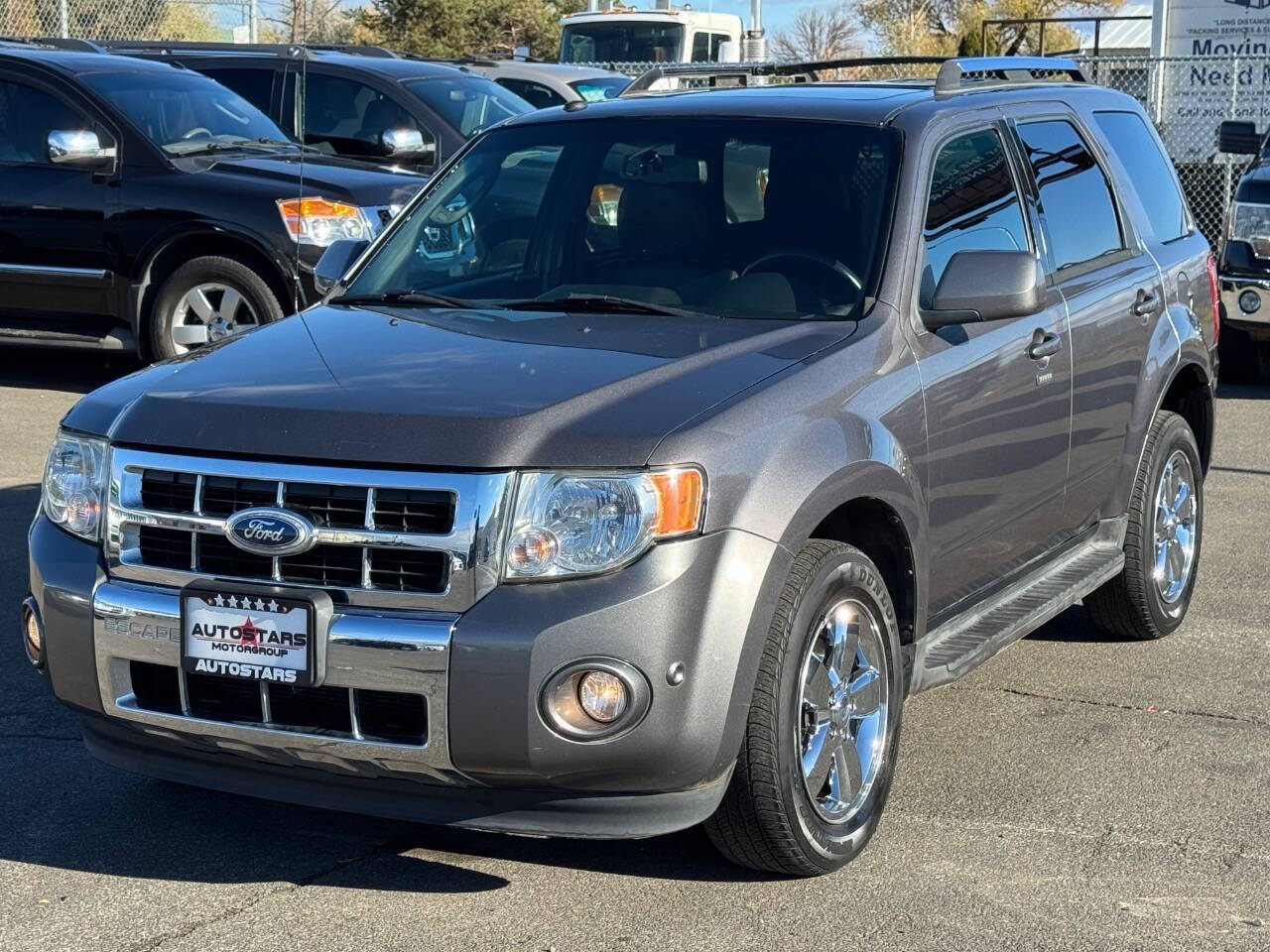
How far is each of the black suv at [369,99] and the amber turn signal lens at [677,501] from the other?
9581 millimetres

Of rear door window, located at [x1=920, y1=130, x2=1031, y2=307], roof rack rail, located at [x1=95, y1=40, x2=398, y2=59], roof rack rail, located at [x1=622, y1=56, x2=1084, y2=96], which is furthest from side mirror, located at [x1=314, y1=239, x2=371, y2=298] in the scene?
roof rack rail, located at [x1=95, y1=40, x2=398, y2=59]

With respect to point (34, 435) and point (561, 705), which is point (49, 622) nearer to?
point (561, 705)

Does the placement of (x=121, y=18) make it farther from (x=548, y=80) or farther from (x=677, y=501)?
(x=677, y=501)

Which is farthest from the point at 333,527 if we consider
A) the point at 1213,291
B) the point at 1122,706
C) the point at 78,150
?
the point at 78,150

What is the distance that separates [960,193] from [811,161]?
0.45 m

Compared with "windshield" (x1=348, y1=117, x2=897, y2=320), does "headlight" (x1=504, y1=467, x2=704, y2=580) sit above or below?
below

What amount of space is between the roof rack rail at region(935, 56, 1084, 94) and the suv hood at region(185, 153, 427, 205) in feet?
17.0

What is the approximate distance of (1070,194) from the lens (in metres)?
5.84

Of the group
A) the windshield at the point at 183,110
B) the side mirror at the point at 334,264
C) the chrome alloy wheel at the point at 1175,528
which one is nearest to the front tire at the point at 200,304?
the windshield at the point at 183,110

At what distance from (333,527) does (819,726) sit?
123cm

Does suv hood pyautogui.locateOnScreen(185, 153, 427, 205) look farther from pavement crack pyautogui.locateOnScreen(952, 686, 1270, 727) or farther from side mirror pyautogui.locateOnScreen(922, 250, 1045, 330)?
side mirror pyautogui.locateOnScreen(922, 250, 1045, 330)

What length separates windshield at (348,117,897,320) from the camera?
4883 mm

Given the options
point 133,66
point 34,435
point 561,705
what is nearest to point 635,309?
point 561,705

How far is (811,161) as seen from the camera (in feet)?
16.7
